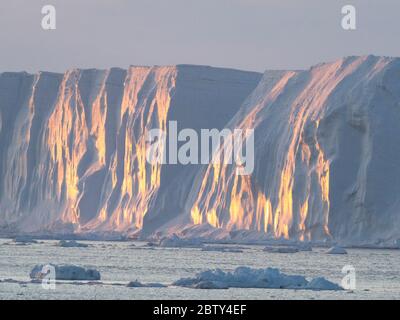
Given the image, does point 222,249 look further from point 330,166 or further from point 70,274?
point 70,274

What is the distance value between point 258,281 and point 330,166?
3479 centimetres

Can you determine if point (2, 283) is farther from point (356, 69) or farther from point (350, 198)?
point (356, 69)

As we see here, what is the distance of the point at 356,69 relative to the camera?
82.2 meters

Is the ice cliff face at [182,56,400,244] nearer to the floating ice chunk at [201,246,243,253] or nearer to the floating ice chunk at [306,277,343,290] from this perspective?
the floating ice chunk at [201,246,243,253]

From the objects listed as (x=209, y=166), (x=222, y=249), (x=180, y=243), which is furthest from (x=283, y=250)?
(x=209, y=166)

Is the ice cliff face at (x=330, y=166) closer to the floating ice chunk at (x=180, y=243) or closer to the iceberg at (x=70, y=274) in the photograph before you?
the floating ice chunk at (x=180, y=243)

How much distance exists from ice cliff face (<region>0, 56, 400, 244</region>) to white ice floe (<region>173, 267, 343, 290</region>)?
31.8 meters

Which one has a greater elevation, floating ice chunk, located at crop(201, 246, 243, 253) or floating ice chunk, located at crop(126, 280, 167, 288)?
floating ice chunk, located at crop(201, 246, 243, 253)

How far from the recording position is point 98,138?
351 ft

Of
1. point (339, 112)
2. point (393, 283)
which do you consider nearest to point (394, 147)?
point (339, 112)

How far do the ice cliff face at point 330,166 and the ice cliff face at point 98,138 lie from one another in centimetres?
1117

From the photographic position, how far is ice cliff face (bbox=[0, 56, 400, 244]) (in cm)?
7606

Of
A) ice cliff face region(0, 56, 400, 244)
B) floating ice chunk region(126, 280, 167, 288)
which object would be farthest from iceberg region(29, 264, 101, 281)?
ice cliff face region(0, 56, 400, 244)

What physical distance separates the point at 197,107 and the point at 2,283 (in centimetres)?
6129
